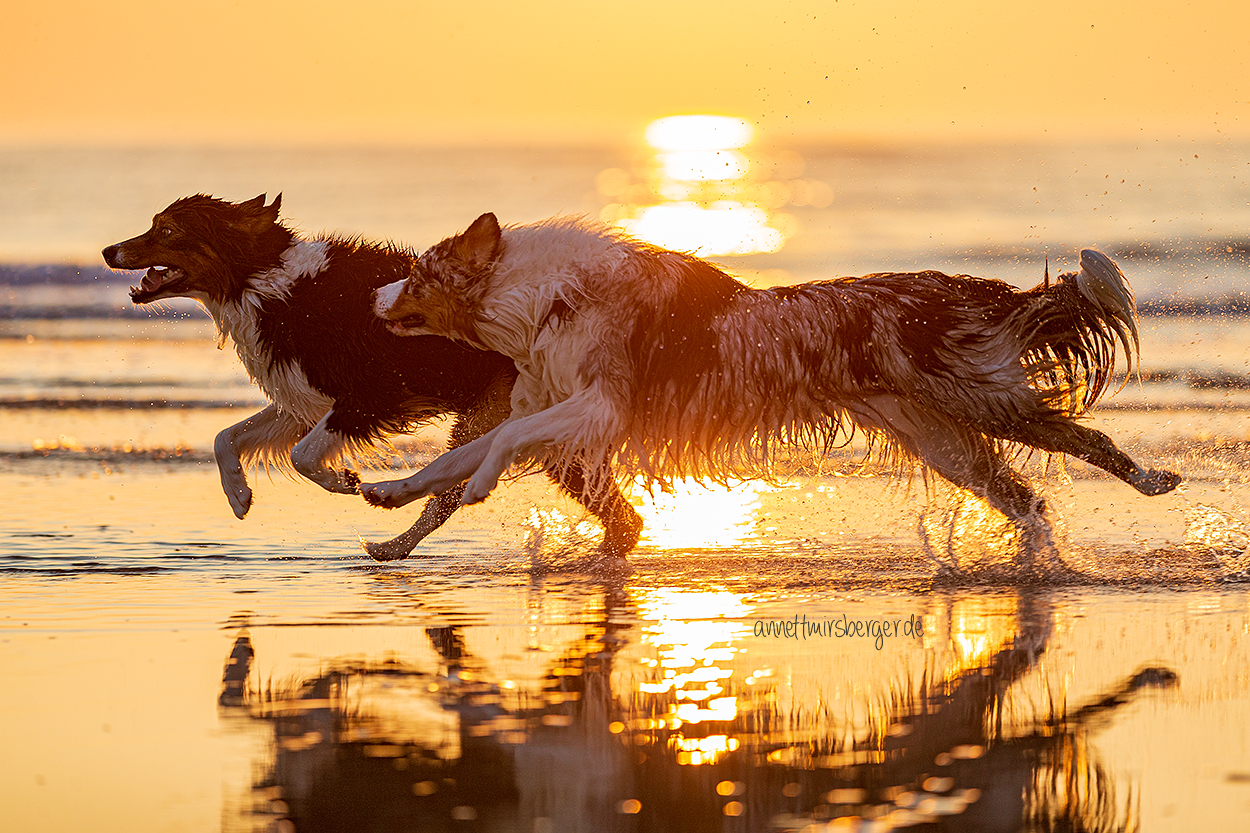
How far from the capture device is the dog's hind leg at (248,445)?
7.37m

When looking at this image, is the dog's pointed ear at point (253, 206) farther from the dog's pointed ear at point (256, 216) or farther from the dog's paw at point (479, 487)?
the dog's paw at point (479, 487)

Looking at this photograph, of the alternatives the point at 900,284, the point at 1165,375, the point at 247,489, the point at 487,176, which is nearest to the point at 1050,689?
the point at 900,284

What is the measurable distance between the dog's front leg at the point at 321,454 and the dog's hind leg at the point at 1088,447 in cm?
288

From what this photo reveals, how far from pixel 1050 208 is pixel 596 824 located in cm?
2061

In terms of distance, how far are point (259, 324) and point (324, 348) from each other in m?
0.34

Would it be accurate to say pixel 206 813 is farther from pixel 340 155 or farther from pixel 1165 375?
pixel 340 155

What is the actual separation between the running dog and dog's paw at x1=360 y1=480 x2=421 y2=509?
70cm

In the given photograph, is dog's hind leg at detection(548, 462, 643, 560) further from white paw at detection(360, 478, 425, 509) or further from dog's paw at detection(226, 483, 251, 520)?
dog's paw at detection(226, 483, 251, 520)

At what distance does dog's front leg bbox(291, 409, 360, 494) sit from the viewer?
23.3ft

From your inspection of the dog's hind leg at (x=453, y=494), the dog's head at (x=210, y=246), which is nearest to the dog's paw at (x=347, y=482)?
the dog's hind leg at (x=453, y=494)

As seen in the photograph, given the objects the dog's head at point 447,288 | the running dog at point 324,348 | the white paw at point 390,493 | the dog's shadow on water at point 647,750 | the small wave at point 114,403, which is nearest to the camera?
the dog's shadow on water at point 647,750

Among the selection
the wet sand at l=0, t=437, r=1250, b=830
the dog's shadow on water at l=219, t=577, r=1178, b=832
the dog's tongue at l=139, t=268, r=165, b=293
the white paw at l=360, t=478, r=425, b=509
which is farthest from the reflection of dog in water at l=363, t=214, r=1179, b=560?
the dog's shadow on water at l=219, t=577, r=1178, b=832

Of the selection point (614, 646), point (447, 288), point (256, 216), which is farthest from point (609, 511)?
point (256, 216)

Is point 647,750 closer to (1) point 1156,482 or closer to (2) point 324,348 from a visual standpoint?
(1) point 1156,482
